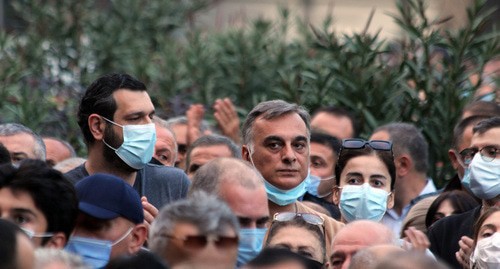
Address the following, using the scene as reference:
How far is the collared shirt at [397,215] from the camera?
1051 centimetres

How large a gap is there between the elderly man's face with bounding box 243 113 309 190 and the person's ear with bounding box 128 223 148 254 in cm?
191

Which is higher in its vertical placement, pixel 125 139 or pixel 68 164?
pixel 125 139

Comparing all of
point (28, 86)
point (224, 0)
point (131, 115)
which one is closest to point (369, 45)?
point (28, 86)

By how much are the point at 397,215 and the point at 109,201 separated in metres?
4.45

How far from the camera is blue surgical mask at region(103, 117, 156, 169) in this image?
8914 millimetres

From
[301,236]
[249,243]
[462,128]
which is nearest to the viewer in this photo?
[249,243]

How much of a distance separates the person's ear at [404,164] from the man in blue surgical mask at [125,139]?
284 centimetres

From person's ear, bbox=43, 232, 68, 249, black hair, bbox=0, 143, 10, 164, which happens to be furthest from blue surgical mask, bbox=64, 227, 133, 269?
black hair, bbox=0, 143, 10, 164

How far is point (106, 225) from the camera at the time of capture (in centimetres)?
699

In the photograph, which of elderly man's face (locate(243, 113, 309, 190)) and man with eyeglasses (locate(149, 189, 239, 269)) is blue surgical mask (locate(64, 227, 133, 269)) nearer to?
man with eyeglasses (locate(149, 189, 239, 269))

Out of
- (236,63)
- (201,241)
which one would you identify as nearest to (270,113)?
(201,241)

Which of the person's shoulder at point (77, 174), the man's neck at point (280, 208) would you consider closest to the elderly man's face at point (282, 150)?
the man's neck at point (280, 208)

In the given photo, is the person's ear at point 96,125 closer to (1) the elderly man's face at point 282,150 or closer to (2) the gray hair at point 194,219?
(1) the elderly man's face at point 282,150

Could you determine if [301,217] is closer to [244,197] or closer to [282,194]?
[244,197]
